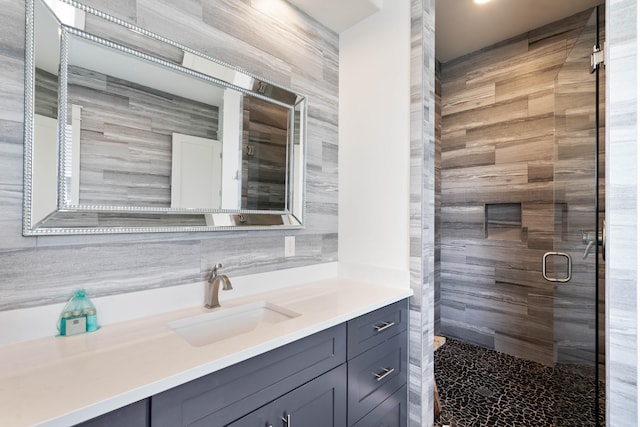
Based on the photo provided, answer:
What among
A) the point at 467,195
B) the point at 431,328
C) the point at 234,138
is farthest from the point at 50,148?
the point at 467,195

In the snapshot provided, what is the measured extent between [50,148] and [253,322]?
1.03 m

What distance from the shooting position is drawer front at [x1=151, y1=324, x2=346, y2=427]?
0.80 meters

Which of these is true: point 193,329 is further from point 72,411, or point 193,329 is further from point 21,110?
point 21,110

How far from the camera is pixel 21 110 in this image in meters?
0.99

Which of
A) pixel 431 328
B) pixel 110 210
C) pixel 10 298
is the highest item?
pixel 110 210

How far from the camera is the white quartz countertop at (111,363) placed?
0.66 meters

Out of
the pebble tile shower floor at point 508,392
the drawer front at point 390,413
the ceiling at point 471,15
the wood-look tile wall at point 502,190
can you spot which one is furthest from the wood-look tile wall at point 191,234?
the wood-look tile wall at point 502,190

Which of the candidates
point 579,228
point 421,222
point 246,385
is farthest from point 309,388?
point 579,228

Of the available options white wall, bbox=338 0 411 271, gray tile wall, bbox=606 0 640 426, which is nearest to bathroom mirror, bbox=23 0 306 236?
white wall, bbox=338 0 411 271

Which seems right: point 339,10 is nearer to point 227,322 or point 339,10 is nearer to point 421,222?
point 421,222

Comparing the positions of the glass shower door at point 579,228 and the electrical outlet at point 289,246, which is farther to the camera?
the electrical outlet at point 289,246

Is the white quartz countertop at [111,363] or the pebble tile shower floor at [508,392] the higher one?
the white quartz countertop at [111,363]

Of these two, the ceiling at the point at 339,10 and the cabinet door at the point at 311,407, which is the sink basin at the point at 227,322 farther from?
the ceiling at the point at 339,10

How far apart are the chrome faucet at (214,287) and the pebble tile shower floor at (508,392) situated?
1.57 metres
